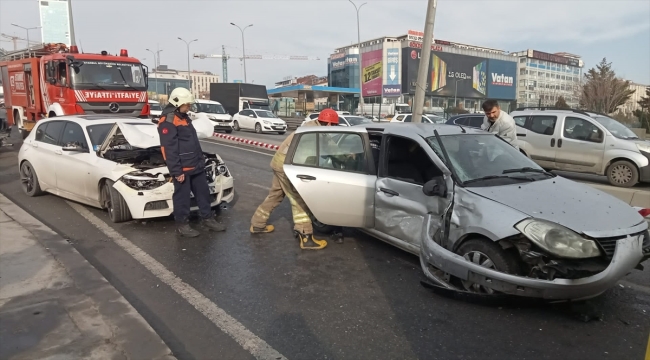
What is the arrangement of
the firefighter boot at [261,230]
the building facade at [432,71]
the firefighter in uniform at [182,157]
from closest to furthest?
the firefighter in uniform at [182,157] → the firefighter boot at [261,230] → the building facade at [432,71]

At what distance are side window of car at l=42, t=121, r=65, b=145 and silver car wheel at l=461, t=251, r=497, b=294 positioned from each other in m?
6.82

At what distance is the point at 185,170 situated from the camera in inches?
238

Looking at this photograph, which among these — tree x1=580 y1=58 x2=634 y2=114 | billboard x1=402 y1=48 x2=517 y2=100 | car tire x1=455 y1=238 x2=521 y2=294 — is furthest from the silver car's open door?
billboard x1=402 y1=48 x2=517 y2=100

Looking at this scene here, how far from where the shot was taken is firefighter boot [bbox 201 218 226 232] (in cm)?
637

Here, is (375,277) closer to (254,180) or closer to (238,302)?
(238,302)

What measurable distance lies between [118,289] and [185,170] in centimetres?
195

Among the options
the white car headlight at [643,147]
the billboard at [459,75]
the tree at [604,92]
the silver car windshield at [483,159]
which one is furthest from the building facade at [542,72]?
the silver car windshield at [483,159]

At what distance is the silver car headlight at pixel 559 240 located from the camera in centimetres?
351

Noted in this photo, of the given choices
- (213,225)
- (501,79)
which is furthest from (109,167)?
(501,79)

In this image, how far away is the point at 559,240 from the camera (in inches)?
140

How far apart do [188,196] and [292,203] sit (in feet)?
4.63

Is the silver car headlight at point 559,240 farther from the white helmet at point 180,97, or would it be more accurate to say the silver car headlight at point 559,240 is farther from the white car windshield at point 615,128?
the white car windshield at point 615,128

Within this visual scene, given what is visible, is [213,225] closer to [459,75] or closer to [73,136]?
[73,136]

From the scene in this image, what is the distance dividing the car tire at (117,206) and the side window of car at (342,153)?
287 centimetres
